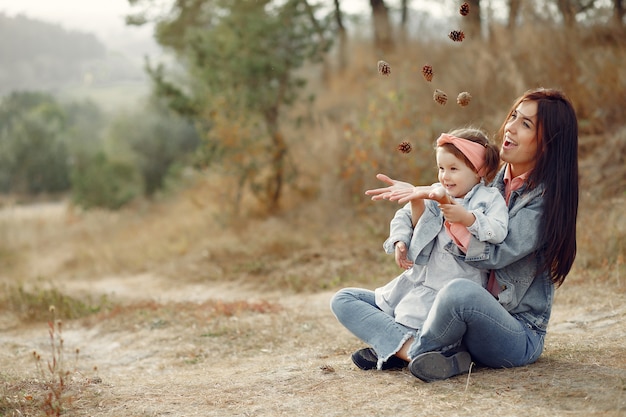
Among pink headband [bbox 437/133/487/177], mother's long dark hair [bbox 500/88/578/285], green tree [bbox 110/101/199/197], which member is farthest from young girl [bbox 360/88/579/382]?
green tree [bbox 110/101/199/197]

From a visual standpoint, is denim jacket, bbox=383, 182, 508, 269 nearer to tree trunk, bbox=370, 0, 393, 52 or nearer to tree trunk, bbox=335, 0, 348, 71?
tree trunk, bbox=370, 0, 393, 52

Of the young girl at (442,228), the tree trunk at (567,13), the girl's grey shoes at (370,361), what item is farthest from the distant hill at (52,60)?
the young girl at (442,228)

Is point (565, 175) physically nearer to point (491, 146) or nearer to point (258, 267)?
point (491, 146)

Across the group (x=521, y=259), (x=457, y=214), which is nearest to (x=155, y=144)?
(x=521, y=259)

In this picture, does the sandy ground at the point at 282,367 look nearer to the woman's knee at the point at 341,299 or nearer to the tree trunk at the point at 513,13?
the woman's knee at the point at 341,299

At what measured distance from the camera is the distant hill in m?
49.6

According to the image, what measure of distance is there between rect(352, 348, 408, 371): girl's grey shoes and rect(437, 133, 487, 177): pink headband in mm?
1110

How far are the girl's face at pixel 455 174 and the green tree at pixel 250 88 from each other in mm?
8005

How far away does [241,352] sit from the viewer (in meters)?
5.18

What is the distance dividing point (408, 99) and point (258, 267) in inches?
139

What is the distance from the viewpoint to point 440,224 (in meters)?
3.32

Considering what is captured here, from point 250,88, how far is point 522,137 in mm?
8757

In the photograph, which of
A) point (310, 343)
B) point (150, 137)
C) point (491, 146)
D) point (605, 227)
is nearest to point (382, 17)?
point (150, 137)

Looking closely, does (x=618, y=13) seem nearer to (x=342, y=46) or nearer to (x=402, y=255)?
(x=342, y=46)
